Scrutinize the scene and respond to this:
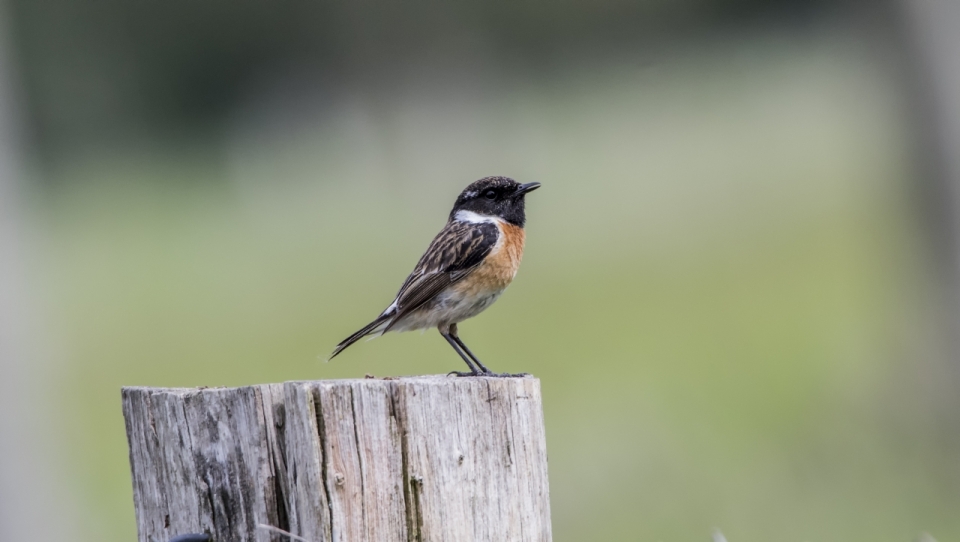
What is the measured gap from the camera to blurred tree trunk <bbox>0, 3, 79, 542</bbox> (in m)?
8.72

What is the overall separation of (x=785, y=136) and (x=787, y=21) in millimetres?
1839

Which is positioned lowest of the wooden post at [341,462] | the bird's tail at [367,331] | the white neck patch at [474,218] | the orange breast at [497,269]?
the wooden post at [341,462]

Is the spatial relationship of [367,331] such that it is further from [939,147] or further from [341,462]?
[939,147]

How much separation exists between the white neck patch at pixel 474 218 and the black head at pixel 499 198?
2 cm

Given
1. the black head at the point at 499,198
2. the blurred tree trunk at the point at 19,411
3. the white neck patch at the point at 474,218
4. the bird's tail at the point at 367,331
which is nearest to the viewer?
the bird's tail at the point at 367,331

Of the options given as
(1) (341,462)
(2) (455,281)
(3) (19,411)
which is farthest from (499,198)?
(3) (19,411)

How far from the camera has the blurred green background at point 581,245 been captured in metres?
8.88

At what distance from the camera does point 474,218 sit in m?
5.75

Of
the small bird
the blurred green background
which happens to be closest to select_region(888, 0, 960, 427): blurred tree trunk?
the blurred green background

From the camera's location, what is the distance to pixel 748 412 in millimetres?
9773

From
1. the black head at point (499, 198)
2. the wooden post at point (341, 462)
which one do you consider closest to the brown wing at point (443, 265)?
the black head at point (499, 198)

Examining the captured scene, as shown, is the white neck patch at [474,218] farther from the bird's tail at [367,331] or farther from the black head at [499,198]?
the bird's tail at [367,331]

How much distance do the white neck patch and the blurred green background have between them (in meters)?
2.74

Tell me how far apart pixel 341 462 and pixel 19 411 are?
7.60 m
